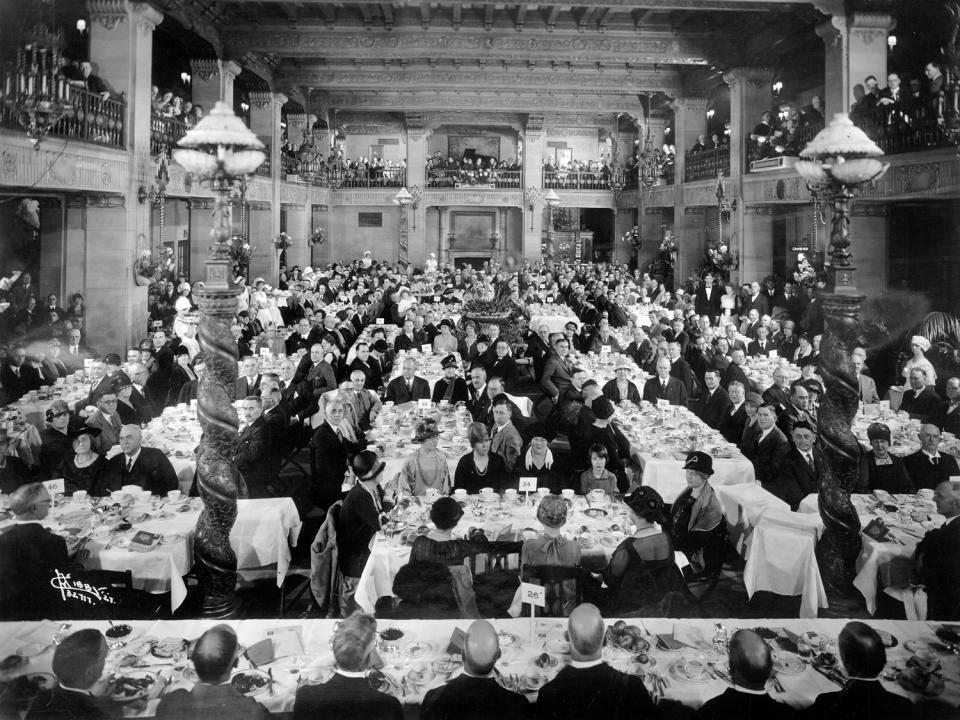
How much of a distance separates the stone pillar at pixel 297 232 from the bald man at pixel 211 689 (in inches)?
944

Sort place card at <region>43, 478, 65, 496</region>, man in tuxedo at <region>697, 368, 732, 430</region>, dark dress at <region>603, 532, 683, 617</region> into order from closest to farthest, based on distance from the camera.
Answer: dark dress at <region>603, 532, 683, 617</region>, place card at <region>43, 478, 65, 496</region>, man in tuxedo at <region>697, 368, 732, 430</region>

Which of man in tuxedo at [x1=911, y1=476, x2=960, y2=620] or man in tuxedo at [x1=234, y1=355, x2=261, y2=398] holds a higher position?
man in tuxedo at [x1=234, y1=355, x2=261, y2=398]

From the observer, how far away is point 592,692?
3730 mm

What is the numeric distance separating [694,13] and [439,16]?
5.93 metres

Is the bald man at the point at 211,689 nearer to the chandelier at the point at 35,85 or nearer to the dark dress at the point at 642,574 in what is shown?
the dark dress at the point at 642,574

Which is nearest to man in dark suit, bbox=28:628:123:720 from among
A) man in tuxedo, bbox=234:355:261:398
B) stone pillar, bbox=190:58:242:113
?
man in tuxedo, bbox=234:355:261:398

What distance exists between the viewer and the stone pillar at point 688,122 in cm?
2348

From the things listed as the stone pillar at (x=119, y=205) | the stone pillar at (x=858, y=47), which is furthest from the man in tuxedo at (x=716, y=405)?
the stone pillar at (x=119, y=205)

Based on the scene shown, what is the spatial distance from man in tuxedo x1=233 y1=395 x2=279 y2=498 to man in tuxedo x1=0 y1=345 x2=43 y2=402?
376 centimetres

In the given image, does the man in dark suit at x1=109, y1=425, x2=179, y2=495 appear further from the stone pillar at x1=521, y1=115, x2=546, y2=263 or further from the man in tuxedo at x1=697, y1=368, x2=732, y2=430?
the stone pillar at x1=521, y1=115, x2=546, y2=263

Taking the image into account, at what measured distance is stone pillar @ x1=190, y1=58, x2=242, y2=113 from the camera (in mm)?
18047

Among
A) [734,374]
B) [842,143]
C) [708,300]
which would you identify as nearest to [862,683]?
[842,143]

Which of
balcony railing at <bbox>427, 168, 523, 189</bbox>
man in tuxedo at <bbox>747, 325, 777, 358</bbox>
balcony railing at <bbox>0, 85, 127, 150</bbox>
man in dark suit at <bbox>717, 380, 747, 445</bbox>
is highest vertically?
balcony railing at <bbox>427, 168, 523, 189</bbox>

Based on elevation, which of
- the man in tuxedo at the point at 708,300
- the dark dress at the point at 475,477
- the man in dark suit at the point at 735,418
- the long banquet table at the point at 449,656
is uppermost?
the man in tuxedo at the point at 708,300
